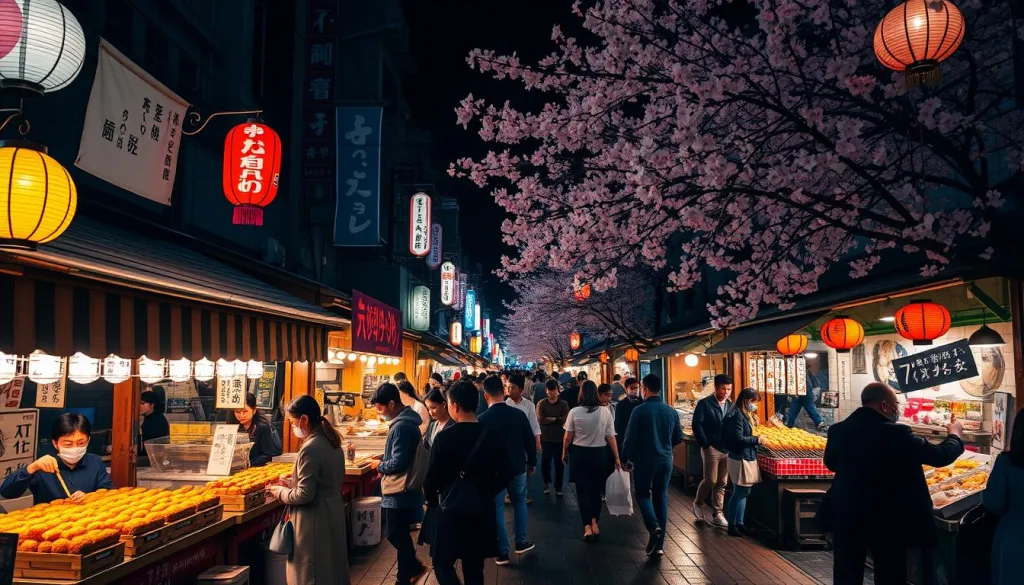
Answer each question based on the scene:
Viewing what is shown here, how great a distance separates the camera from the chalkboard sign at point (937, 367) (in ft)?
23.3

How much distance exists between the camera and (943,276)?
7297 mm

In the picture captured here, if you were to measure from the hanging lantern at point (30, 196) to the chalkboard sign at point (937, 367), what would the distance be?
27.7 ft

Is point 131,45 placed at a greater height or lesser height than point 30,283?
greater

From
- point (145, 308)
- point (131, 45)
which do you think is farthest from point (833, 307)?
point (131, 45)

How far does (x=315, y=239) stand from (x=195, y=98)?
25.2 feet

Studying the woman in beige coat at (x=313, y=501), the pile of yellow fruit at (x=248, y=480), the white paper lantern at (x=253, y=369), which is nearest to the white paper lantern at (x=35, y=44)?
the woman in beige coat at (x=313, y=501)

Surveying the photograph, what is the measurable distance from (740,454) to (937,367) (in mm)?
3059

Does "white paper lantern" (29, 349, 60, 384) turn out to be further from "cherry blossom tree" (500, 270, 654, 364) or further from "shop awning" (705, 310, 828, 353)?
"cherry blossom tree" (500, 270, 654, 364)

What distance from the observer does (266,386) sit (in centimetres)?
1338

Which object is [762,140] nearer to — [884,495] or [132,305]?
[884,495]

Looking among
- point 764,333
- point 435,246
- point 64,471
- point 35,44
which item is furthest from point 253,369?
point 435,246

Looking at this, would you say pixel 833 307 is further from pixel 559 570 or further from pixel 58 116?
pixel 58 116

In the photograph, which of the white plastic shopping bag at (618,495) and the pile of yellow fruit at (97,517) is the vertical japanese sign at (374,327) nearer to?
the white plastic shopping bag at (618,495)

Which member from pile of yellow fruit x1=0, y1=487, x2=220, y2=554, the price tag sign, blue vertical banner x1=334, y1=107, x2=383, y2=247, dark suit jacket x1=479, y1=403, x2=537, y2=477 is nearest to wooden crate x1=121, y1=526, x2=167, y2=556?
pile of yellow fruit x1=0, y1=487, x2=220, y2=554
